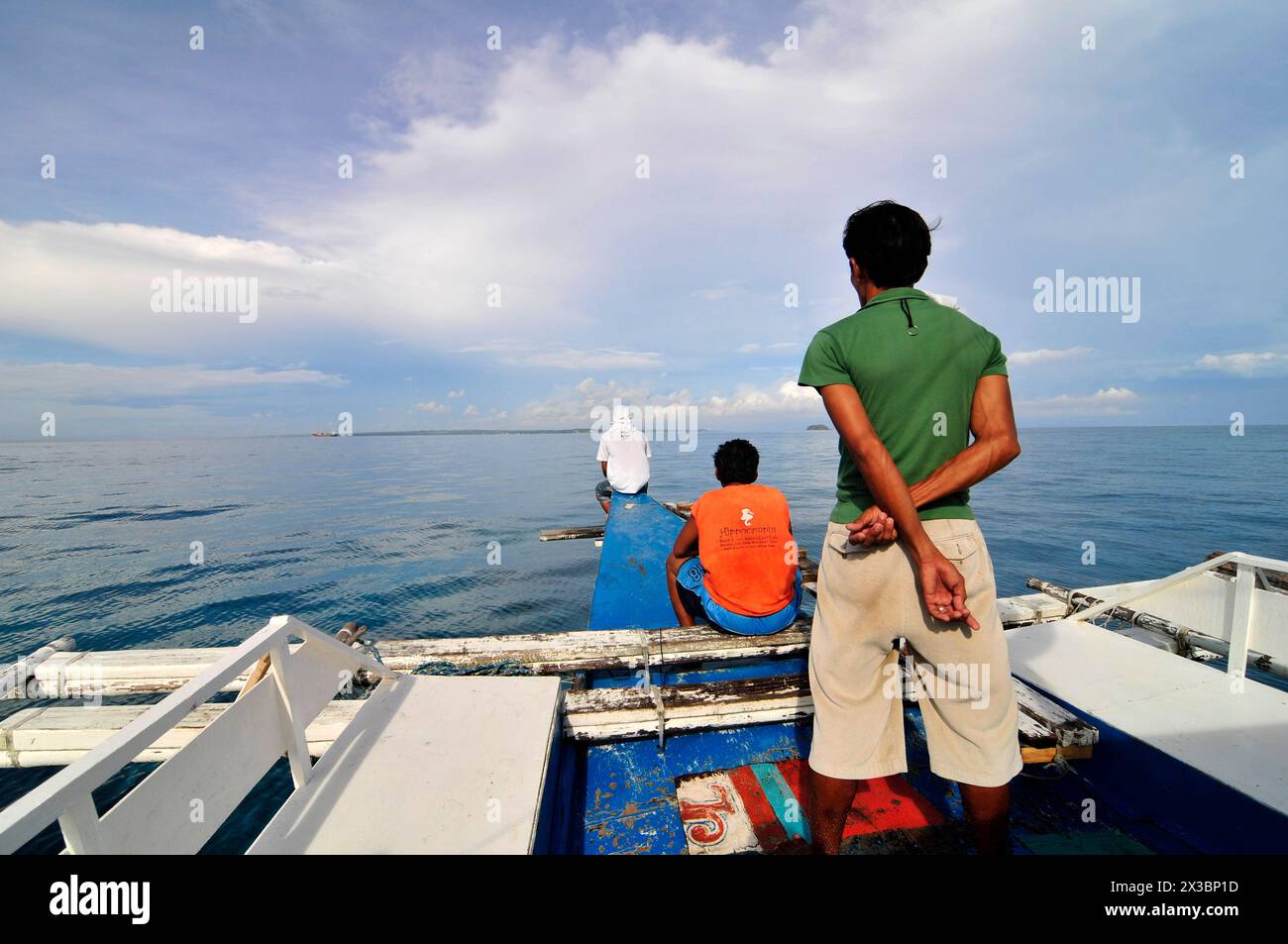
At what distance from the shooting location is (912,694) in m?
3.74

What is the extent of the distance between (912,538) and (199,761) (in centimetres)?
270

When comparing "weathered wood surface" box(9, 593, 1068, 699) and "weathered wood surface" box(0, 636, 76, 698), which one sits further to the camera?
"weathered wood surface" box(0, 636, 76, 698)

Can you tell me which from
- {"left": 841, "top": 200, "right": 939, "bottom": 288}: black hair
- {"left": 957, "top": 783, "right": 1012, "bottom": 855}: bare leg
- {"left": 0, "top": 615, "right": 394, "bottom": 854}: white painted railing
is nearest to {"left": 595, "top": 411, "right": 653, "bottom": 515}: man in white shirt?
{"left": 0, "top": 615, "right": 394, "bottom": 854}: white painted railing

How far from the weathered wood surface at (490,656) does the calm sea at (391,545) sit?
1.27m

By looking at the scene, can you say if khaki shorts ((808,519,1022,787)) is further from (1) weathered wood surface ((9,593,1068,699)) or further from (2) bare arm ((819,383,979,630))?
(1) weathered wood surface ((9,593,1068,699))

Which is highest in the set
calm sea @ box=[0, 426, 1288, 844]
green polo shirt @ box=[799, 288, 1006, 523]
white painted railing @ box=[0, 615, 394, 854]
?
green polo shirt @ box=[799, 288, 1006, 523]

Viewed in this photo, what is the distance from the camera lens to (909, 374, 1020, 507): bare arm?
189cm

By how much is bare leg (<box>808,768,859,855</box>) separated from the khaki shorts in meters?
0.07

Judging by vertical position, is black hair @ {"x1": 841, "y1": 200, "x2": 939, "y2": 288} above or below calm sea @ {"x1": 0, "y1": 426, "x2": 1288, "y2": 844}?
above
